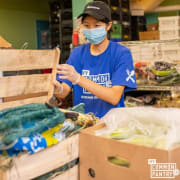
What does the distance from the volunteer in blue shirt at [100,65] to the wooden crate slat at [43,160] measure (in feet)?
1.96

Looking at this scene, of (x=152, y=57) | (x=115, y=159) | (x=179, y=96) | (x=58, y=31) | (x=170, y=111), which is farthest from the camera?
(x=58, y=31)

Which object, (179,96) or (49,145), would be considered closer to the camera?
(49,145)

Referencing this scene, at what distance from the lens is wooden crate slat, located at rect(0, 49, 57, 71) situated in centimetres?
148

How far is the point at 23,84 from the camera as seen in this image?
1.60 m

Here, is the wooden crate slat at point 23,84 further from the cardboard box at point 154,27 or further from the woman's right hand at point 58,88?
the cardboard box at point 154,27

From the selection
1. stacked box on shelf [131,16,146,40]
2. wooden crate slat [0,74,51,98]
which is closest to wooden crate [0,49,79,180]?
wooden crate slat [0,74,51,98]

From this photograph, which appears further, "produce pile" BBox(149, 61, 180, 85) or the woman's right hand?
"produce pile" BBox(149, 61, 180, 85)

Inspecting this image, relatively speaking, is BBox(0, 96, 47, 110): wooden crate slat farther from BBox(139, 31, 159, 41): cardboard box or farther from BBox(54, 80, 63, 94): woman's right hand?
BBox(139, 31, 159, 41): cardboard box

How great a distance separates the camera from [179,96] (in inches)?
121

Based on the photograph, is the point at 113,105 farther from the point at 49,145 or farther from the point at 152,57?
the point at 152,57

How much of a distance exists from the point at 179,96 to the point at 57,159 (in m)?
2.44

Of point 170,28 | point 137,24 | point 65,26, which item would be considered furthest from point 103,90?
point 137,24

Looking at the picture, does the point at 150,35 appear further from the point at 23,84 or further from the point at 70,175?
the point at 70,175

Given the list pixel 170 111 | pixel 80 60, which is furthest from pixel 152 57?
pixel 170 111
